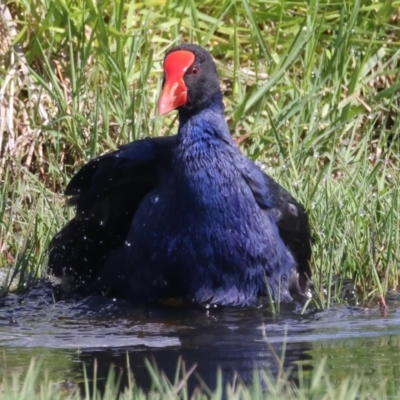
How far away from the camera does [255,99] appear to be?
5.82 m

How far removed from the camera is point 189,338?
3648 millimetres

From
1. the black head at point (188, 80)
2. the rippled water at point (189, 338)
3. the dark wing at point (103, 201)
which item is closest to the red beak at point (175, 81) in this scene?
the black head at point (188, 80)

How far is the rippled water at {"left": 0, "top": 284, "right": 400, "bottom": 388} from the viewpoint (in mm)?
3066

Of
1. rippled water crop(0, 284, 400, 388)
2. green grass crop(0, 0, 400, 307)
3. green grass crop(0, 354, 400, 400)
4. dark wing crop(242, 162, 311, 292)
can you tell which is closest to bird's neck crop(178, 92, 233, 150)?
dark wing crop(242, 162, 311, 292)

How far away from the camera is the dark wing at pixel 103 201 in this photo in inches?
178

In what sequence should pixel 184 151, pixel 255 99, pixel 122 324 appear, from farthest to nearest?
pixel 255 99 → pixel 184 151 → pixel 122 324

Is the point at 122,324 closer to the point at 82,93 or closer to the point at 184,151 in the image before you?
the point at 184,151

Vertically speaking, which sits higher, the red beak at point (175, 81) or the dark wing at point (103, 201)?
the red beak at point (175, 81)

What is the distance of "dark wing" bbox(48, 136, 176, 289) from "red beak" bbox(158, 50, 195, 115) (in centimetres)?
29

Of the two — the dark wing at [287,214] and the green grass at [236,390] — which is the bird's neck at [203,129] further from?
the green grass at [236,390]

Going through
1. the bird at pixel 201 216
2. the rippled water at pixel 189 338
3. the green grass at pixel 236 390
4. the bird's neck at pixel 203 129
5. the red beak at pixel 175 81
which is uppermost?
the red beak at pixel 175 81

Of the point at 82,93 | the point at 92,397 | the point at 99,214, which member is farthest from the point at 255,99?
the point at 92,397

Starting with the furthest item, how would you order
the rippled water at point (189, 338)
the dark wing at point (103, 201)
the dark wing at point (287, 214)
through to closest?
the dark wing at point (103, 201) → the dark wing at point (287, 214) → the rippled water at point (189, 338)

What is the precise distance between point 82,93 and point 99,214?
51.8 inches
